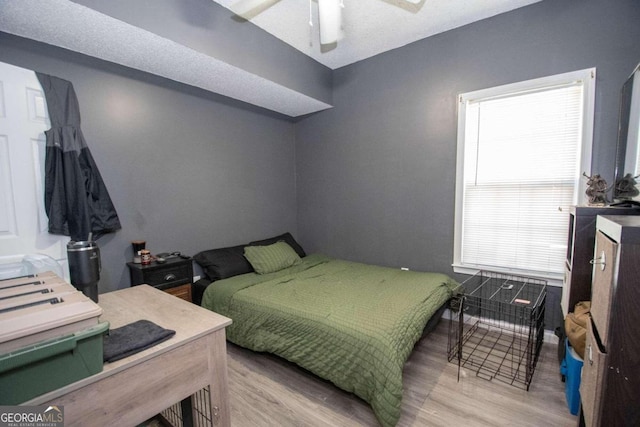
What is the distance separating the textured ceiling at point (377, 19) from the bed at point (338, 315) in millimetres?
2215

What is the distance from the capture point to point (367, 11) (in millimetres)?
2389

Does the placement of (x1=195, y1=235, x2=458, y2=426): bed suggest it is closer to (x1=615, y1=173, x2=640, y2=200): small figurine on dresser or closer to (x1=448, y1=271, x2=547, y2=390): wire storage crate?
(x1=448, y1=271, x2=547, y2=390): wire storage crate

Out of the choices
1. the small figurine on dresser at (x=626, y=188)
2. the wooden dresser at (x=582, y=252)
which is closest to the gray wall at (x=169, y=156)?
the wooden dresser at (x=582, y=252)

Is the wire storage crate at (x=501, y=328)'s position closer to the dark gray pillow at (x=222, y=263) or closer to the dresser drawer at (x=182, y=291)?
the dark gray pillow at (x=222, y=263)

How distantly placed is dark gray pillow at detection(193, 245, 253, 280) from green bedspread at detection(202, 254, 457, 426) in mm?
124

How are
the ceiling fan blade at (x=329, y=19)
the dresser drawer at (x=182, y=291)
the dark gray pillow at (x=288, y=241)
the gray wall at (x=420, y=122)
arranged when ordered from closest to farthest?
1. the ceiling fan blade at (x=329, y=19)
2. the gray wall at (x=420, y=122)
3. the dresser drawer at (x=182, y=291)
4. the dark gray pillow at (x=288, y=241)

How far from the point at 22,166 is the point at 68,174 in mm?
237

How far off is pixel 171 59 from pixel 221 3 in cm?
60

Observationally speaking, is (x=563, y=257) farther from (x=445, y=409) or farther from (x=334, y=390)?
(x=334, y=390)

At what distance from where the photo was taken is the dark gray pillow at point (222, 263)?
283 cm

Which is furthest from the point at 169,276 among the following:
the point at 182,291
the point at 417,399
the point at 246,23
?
the point at 246,23

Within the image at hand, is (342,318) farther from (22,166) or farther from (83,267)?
(22,166)

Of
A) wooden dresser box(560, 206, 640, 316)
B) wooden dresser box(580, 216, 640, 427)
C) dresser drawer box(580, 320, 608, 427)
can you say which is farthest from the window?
wooden dresser box(580, 216, 640, 427)

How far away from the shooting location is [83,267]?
1388mm
